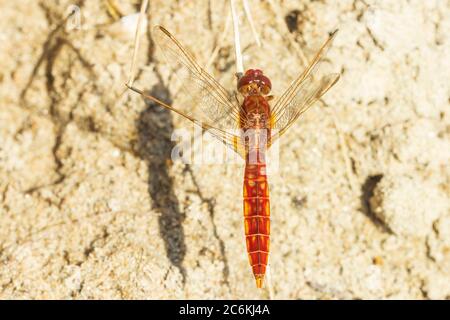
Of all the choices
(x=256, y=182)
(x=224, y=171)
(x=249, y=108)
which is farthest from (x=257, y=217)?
(x=249, y=108)

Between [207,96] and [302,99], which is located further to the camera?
[207,96]

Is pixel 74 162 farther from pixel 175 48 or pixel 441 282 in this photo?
pixel 441 282

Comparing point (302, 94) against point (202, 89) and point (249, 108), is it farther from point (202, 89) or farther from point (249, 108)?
point (202, 89)

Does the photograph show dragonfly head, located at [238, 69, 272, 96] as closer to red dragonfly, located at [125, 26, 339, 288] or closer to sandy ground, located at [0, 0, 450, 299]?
red dragonfly, located at [125, 26, 339, 288]

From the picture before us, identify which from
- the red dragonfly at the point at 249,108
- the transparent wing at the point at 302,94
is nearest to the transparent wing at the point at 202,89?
the red dragonfly at the point at 249,108

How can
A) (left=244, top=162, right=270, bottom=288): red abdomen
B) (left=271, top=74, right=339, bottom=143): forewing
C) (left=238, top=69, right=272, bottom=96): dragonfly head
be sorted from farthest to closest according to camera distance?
(left=238, top=69, right=272, bottom=96): dragonfly head, (left=271, top=74, right=339, bottom=143): forewing, (left=244, top=162, right=270, bottom=288): red abdomen

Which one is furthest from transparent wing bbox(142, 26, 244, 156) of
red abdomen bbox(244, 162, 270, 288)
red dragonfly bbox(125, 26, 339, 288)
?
red abdomen bbox(244, 162, 270, 288)

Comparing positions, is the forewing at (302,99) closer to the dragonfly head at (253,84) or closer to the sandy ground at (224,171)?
the dragonfly head at (253,84)
